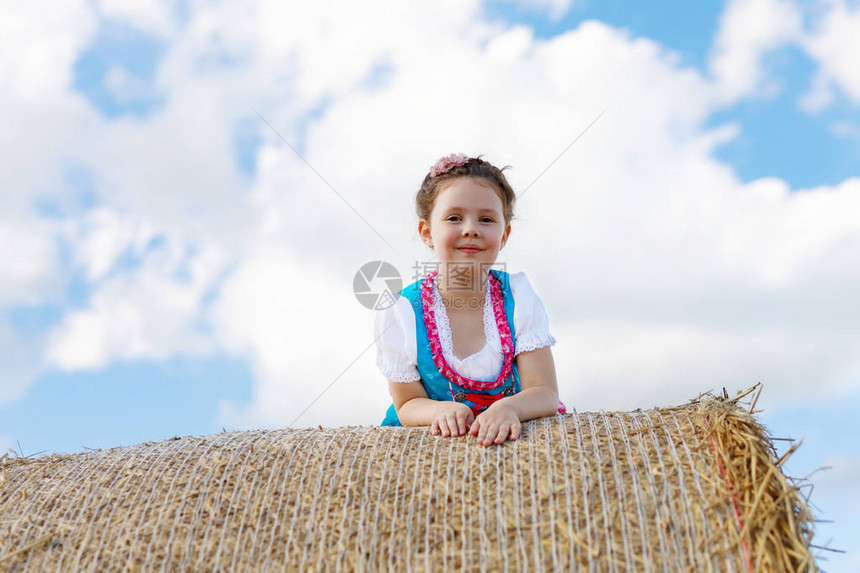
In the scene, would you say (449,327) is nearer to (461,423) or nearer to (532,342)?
(532,342)

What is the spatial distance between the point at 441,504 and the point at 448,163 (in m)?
1.54

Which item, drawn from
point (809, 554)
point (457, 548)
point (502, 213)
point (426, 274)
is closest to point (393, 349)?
point (426, 274)

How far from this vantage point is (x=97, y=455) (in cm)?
244

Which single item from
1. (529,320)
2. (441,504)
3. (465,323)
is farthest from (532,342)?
(441,504)

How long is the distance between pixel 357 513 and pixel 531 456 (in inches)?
19.8

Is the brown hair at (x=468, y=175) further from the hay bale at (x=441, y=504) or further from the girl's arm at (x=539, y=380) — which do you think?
the hay bale at (x=441, y=504)

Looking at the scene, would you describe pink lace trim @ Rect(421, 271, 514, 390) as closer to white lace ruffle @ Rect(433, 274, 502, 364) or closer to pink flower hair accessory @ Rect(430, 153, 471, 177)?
white lace ruffle @ Rect(433, 274, 502, 364)

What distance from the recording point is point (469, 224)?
281cm

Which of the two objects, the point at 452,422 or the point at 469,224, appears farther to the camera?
the point at 469,224

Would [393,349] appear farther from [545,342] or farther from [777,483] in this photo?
[777,483]

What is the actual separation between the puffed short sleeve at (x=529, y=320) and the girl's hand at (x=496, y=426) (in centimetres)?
Answer: 54

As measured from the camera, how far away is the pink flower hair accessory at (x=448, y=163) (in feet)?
9.87

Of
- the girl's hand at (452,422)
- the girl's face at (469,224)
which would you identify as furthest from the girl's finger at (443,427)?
the girl's face at (469,224)

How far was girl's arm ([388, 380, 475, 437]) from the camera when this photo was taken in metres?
2.25
